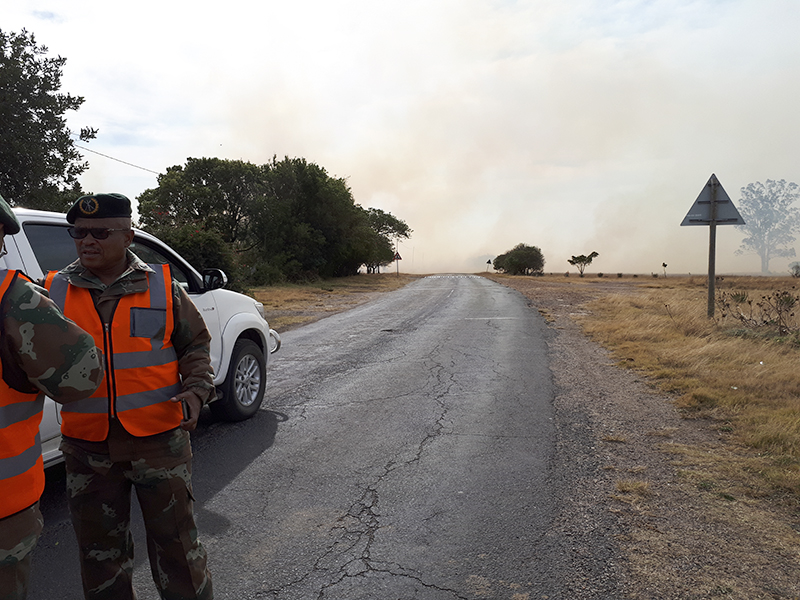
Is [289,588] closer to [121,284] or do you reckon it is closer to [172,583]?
[172,583]

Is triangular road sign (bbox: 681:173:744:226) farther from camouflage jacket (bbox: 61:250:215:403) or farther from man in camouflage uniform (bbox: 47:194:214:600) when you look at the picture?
man in camouflage uniform (bbox: 47:194:214:600)

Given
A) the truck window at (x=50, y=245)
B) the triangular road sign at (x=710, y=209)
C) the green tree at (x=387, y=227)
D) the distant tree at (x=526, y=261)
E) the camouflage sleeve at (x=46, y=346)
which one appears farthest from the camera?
the distant tree at (x=526, y=261)

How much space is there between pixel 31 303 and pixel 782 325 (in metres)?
12.2

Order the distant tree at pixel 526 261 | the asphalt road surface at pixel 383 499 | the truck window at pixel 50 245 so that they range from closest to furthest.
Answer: the asphalt road surface at pixel 383 499 → the truck window at pixel 50 245 → the distant tree at pixel 526 261

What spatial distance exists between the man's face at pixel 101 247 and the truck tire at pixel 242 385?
10.4ft

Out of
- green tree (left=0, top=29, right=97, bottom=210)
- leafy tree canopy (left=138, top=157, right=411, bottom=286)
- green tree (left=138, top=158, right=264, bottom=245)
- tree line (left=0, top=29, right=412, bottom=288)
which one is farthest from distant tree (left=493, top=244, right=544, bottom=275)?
green tree (left=0, top=29, right=97, bottom=210)

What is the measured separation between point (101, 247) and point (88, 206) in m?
0.17

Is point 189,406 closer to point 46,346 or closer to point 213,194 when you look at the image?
point 46,346

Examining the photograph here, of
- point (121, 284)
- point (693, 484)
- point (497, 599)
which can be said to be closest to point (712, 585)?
point (497, 599)

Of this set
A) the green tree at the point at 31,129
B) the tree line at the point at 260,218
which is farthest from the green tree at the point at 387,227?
the green tree at the point at 31,129

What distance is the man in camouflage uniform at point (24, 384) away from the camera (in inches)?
58.4

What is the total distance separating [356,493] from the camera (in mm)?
3793

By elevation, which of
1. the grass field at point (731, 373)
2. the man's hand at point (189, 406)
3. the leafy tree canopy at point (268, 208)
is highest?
the leafy tree canopy at point (268, 208)

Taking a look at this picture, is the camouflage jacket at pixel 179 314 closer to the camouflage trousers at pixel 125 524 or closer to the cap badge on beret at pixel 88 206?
the cap badge on beret at pixel 88 206
